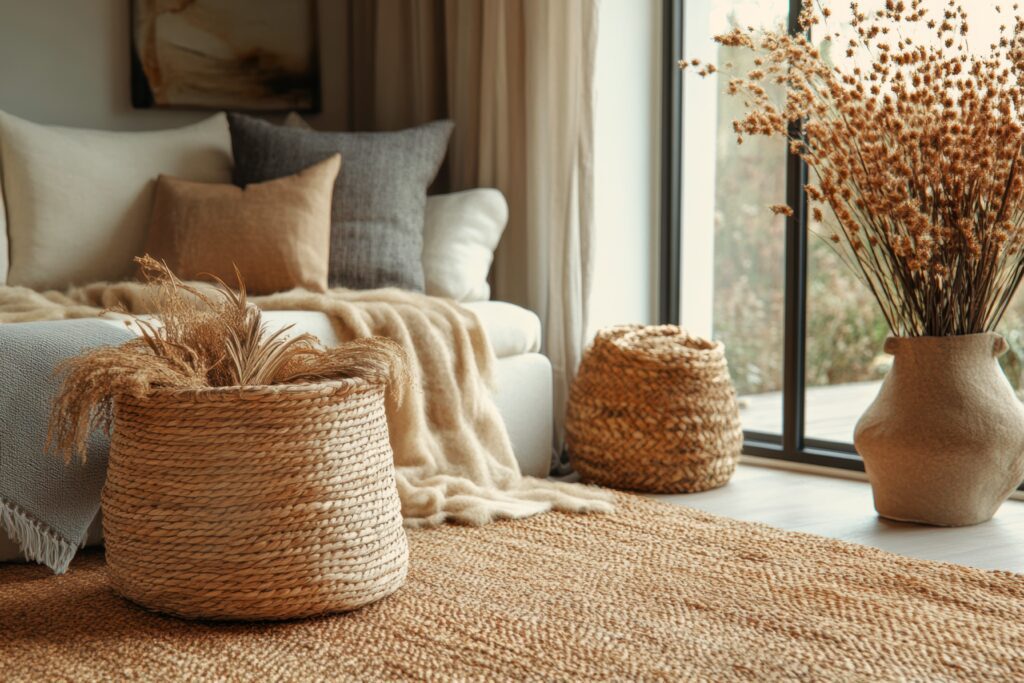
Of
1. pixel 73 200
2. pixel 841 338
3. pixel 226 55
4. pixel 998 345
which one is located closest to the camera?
pixel 998 345

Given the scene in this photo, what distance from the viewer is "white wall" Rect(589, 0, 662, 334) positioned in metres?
3.26

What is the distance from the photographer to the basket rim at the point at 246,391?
168 centimetres

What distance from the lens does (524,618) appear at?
5.74 ft

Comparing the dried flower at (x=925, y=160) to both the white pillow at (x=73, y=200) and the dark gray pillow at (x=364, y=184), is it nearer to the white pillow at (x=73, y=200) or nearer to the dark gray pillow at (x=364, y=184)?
the dark gray pillow at (x=364, y=184)

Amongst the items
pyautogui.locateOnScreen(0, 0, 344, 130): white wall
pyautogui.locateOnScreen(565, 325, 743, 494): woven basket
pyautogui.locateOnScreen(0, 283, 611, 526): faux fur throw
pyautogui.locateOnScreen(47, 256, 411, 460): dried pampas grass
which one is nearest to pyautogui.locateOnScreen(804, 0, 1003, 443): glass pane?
pyautogui.locateOnScreen(565, 325, 743, 494): woven basket

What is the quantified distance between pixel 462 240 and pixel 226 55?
1182mm

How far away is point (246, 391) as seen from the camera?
1693 mm

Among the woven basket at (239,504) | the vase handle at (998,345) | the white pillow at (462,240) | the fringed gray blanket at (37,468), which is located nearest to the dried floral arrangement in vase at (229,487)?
the woven basket at (239,504)

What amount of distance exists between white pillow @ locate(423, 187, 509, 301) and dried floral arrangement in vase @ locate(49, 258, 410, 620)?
126 centimetres

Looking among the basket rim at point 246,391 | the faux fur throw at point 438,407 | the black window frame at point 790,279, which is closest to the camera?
the basket rim at point 246,391

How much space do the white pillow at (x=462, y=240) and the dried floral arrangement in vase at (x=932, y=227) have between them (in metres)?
0.97

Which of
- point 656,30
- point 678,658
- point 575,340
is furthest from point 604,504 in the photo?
point 656,30

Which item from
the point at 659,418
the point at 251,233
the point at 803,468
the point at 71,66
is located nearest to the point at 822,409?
the point at 803,468

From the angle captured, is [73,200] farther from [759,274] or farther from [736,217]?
[759,274]
